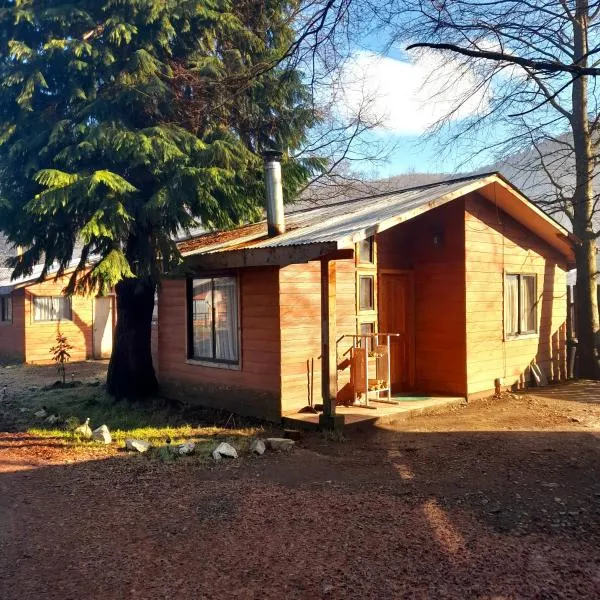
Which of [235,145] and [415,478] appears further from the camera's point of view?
[235,145]

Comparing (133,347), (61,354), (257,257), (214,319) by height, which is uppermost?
(257,257)

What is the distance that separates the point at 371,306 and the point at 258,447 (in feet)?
12.7

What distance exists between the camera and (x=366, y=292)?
10344 mm

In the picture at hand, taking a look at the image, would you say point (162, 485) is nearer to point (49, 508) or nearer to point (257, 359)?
point (49, 508)

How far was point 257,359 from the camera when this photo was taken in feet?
30.3

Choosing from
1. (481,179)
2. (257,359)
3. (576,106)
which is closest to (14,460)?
(257,359)

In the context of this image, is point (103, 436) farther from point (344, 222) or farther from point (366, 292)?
point (366, 292)

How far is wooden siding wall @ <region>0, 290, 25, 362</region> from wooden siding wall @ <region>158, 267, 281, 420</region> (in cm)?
1112

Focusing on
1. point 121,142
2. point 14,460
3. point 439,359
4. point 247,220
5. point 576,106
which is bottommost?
point 14,460

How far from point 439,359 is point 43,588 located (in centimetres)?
802

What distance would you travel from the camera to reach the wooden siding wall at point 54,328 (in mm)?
19578

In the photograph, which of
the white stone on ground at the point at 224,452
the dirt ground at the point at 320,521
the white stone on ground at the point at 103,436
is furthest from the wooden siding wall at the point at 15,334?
the white stone on ground at the point at 224,452

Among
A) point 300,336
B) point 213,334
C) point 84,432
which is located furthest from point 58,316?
point 300,336

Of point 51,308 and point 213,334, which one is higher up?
point 51,308
